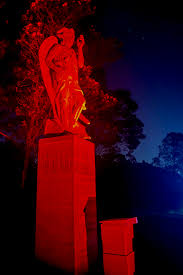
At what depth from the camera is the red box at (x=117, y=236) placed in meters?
2.94

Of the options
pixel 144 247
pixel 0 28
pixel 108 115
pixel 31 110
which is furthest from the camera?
pixel 108 115

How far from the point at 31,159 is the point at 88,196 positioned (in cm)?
767

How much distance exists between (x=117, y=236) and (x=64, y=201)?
3.08ft

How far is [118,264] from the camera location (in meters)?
2.94

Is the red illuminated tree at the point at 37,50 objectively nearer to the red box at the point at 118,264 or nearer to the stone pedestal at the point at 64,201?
the stone pedestal at the point at 64,201

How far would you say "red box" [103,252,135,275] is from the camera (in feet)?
9.46

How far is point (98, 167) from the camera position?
11.9 metres

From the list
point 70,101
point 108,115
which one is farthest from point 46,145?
point 108,115

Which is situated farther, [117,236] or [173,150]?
[173,150]

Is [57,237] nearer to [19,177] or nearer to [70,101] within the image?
[70,101]

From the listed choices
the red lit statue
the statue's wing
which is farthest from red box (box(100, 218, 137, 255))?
the statue's wing

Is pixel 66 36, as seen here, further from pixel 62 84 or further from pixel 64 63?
pixel 62 84

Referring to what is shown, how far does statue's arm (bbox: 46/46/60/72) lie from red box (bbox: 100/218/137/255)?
112 inches

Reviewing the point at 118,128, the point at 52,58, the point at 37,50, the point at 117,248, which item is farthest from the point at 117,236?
the point at 118,128
